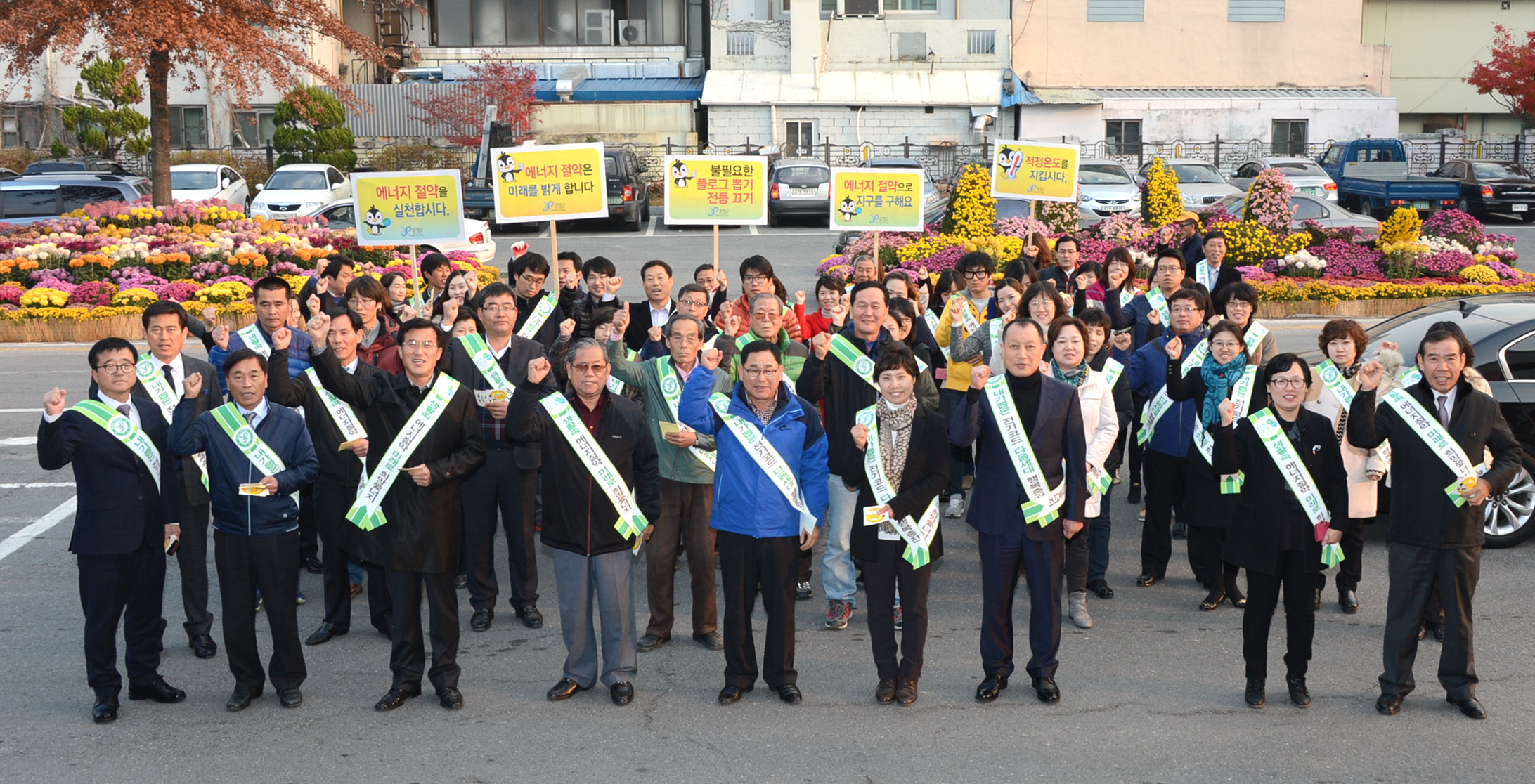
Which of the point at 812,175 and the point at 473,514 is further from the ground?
the point at 812,175

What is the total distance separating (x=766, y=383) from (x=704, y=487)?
1.19m

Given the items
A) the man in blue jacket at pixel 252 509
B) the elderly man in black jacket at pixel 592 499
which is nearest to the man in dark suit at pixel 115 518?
the man in blue jacket at pixel 252 509

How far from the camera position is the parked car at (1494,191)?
30.6 metres

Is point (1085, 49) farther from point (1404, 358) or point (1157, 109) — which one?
point (1404, 358)

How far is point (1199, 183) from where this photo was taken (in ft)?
98.2

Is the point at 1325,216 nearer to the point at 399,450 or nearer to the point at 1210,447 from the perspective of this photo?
the point at 1210,447

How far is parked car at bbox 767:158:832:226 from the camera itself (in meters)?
29.7

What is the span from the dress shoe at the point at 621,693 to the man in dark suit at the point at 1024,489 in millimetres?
1579

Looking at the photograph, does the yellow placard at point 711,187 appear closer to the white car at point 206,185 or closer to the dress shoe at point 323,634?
the dress shoe at point 323,634

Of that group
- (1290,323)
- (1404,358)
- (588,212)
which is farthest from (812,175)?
(1404,358)

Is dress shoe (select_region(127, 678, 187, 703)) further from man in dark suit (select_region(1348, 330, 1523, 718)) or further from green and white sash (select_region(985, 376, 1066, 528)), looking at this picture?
man in dark suit (select_region(1348, 330, 1523, 718))

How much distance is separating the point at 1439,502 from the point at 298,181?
88.9ft

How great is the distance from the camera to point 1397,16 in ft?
148

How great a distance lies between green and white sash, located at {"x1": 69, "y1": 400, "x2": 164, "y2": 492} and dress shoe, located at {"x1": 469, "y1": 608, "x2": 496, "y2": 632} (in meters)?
1.84
